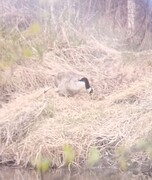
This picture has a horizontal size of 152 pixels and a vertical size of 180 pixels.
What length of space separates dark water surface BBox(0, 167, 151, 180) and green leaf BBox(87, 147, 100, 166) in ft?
0.48

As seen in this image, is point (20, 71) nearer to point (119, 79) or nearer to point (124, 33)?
Answer: point (119, 79)

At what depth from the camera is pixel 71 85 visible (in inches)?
336

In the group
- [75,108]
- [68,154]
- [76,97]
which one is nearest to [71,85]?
[76,97]

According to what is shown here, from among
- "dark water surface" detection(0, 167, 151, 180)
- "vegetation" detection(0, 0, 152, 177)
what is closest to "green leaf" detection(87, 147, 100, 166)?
"vegetation" detection(0, 0, 152, 177)

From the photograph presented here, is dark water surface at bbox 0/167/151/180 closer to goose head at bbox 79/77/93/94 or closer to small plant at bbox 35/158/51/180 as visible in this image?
small plant at bbox 35/158/51/180

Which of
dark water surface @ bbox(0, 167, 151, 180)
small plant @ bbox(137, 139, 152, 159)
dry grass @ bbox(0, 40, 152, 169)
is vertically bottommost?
dark water surface @ bbox(0, 167, 151, 180)

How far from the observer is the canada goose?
8.49m

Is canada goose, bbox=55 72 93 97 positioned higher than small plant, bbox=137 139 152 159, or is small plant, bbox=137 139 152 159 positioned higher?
canada goose, bbox=55 72 93 97

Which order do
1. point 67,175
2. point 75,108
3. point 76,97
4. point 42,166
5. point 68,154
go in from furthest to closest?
point 76,97
point 75,108
point 68,154
point 67,175
point 42,166

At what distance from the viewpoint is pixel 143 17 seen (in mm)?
10656

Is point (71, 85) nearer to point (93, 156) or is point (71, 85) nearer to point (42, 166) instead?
point (93, 156)

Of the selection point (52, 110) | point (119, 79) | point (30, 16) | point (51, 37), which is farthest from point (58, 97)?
point (30, 16)

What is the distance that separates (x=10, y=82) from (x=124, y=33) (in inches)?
101

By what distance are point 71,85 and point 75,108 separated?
59 cm
